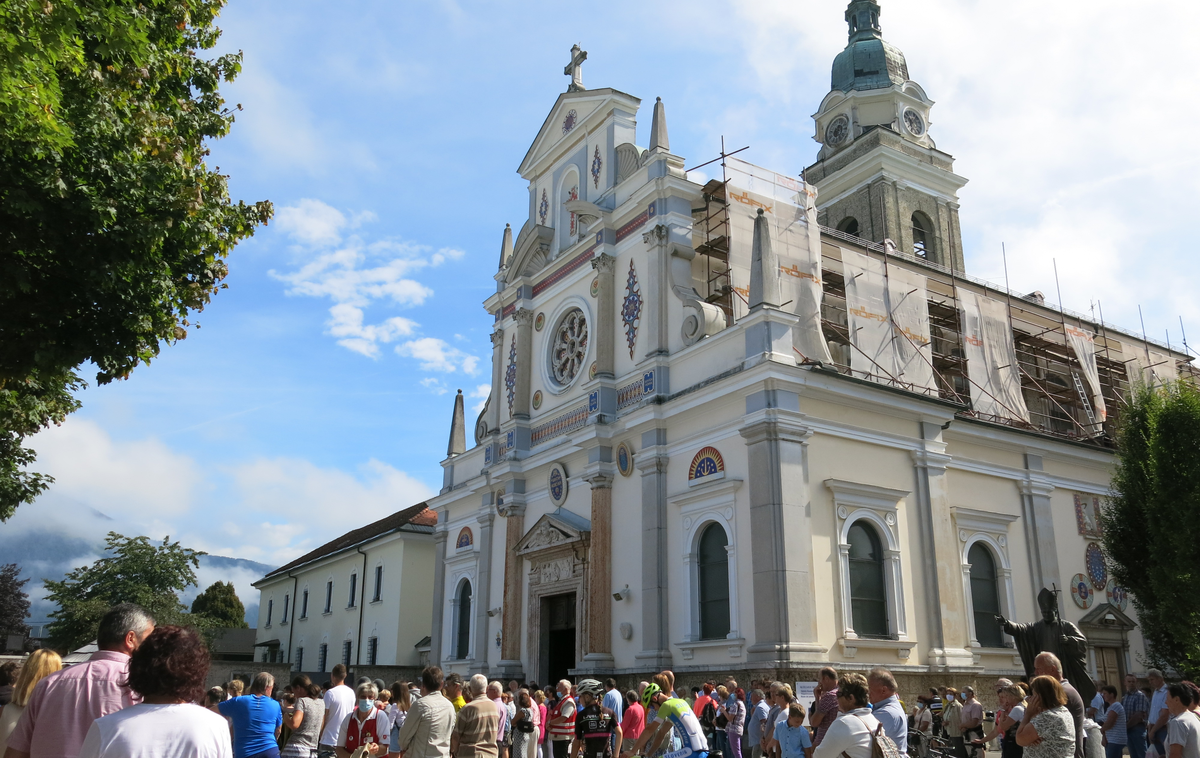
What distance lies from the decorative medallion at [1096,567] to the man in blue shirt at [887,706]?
22997mm

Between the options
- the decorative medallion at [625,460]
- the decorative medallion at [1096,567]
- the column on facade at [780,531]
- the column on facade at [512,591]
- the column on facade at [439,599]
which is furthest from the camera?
the column on facade at [439,599]

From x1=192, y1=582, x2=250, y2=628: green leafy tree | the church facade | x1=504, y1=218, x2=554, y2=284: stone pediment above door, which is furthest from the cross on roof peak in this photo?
x1=192, y1=582, x2=250, y2=628: green leafy tree

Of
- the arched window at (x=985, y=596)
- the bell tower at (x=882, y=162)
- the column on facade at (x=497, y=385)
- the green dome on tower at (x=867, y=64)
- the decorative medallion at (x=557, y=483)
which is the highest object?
the green dome on tower at (x=867, y=64)

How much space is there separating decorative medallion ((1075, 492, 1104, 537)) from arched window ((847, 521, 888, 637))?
9.47 m

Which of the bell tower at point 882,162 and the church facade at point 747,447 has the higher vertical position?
the bell tower at point 882,162

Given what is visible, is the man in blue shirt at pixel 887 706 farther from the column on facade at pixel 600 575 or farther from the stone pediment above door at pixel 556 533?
the stone pediment above door at pixel 556 533

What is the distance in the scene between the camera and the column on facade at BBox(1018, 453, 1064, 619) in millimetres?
25828

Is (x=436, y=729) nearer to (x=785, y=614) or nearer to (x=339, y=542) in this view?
(x=785, y=614)

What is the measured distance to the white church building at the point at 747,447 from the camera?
69.5 feet

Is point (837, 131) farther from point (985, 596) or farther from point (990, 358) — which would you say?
point (985, 596)

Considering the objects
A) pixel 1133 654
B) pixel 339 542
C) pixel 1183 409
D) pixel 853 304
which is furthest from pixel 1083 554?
pixel 339 542

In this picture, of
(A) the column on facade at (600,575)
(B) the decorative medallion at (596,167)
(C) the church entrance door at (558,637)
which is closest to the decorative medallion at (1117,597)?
(A) the column on facade at (600,575)

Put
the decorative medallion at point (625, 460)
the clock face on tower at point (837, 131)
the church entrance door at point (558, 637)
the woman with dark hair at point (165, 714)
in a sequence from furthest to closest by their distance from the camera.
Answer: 1. the clock face on tower at point (837, 131)
2. the church entrance door at point (558, 637)
3. the decorative medallion at point (625, 460)
4. the woman with dark hair at point (165, 714)

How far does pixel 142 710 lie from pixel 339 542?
49.7 metres
